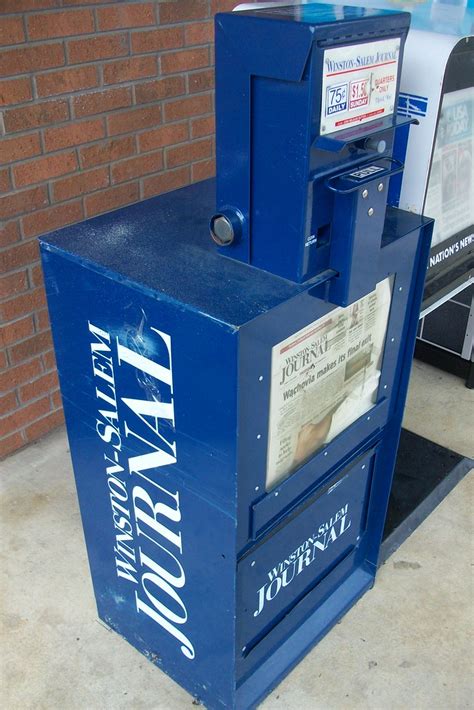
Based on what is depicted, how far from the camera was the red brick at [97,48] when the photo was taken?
7.59 feet

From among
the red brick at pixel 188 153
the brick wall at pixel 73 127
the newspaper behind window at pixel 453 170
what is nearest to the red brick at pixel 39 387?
the brick wall at pixel 73 127

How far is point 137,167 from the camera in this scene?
8.80 ft

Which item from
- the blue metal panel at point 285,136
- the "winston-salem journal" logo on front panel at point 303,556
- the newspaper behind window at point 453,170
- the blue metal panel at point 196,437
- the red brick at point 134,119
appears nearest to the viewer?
the blue metal panel at point 285,136

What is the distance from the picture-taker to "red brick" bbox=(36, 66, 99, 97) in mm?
2258

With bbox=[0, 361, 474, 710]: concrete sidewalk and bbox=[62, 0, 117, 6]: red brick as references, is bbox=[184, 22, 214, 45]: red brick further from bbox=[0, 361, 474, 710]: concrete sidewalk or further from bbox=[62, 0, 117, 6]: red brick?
bbox=[0, 361, 474, 710]: concrete sidewalk

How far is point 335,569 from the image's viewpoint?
1.99 m

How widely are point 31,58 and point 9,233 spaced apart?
55cm

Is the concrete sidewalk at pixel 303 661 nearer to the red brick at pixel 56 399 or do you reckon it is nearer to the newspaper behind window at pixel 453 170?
the red brick at pixel 56 399

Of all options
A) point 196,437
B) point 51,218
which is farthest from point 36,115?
point 196,437

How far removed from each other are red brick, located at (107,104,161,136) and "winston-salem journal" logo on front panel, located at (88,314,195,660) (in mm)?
1318

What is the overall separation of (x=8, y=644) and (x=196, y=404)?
1.11m

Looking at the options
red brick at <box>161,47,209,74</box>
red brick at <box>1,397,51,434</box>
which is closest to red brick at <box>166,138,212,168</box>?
red brick at <box>161,47,209,74</box>

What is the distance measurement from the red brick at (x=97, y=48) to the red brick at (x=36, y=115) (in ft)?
0.51

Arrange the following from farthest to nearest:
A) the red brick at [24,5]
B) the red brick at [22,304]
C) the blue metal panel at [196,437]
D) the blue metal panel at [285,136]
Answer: the red brick at [22,304] → the red brick at [24,5] → the blue metal panel at [196,437] → the blue metal panel at [285,136]
